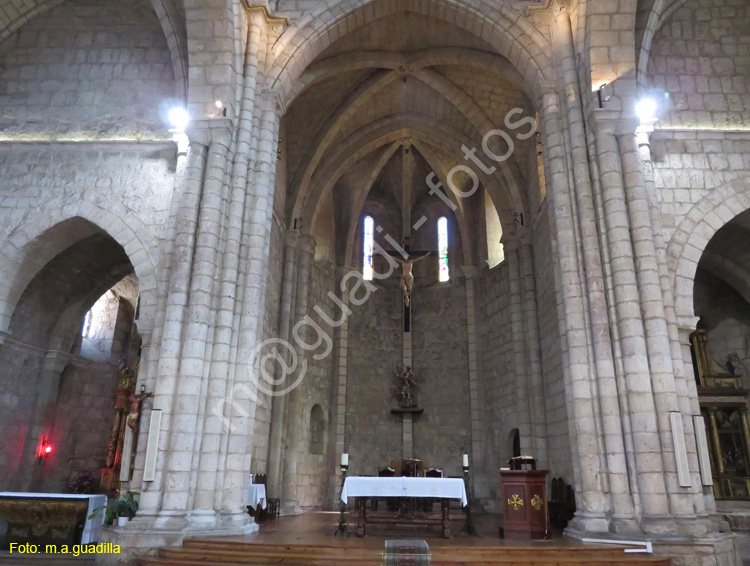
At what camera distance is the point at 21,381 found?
1268 cm

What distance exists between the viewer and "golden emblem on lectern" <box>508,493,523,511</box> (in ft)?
28.1

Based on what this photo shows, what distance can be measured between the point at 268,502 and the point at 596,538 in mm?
7055

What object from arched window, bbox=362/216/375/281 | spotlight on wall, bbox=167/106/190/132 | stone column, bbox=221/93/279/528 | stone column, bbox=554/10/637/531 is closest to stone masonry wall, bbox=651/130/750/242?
stone column, bbox=554/10/637/531

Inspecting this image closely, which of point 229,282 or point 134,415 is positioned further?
point 134,415

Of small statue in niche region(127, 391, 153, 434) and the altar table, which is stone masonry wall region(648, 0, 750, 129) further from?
small statue in niche region(127, 391, 153, 434)

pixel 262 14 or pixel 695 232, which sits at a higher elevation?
pixel 262 14

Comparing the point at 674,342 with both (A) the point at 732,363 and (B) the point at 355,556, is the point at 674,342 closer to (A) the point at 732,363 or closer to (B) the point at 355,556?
(B) the point at 355,556

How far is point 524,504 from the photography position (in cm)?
851

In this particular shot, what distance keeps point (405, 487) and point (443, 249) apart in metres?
12.1

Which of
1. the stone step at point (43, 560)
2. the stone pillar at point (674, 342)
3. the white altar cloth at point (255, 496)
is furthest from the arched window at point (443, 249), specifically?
the stone step at point (43, 560)

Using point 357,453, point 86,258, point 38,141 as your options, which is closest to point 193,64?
point 38,141

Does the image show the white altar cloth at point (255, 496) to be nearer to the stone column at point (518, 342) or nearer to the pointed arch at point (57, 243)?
the pointed arch at point (57, 243)

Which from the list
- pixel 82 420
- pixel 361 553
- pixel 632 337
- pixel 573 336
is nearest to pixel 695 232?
pixel 632 337

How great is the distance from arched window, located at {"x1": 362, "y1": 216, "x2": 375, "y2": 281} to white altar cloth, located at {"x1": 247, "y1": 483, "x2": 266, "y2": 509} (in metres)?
9.46
